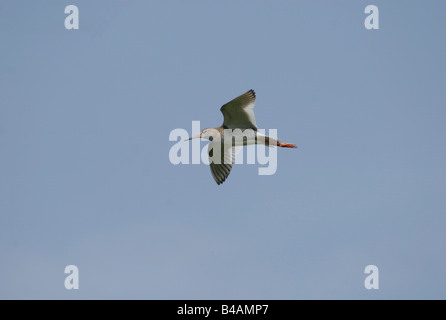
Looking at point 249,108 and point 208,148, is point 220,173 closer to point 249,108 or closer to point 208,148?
point 208,148

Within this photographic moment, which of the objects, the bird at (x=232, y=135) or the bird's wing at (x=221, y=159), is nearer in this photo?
the bird at (x=232, y=135)

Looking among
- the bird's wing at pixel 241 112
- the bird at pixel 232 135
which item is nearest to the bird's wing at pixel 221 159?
the bird at pixel 232 135

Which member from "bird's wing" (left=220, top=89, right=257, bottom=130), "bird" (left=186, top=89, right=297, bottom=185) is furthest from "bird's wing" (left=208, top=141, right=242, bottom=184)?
"bird's wing" (left=220, top=89, right=257, bottom=130)

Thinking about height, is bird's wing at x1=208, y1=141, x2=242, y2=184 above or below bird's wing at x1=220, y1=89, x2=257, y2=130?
below

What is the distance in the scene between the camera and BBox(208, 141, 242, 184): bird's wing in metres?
16.7

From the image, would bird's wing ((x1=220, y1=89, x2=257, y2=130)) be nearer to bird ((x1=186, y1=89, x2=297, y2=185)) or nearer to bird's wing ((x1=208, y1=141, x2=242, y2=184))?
bird ((x1=186, y1=89, x2=297, y2=185))

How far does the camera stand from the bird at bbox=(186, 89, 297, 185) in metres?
15.8

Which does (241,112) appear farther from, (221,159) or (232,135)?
(221,159)

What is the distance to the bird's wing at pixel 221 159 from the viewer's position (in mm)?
16719

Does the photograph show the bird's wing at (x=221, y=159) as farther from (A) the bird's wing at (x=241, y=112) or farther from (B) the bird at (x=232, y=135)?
(A) the bird's wing at (x=241, y=112)

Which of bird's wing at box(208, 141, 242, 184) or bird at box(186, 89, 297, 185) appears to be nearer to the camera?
bird at box(186, 89, 297, 185)
